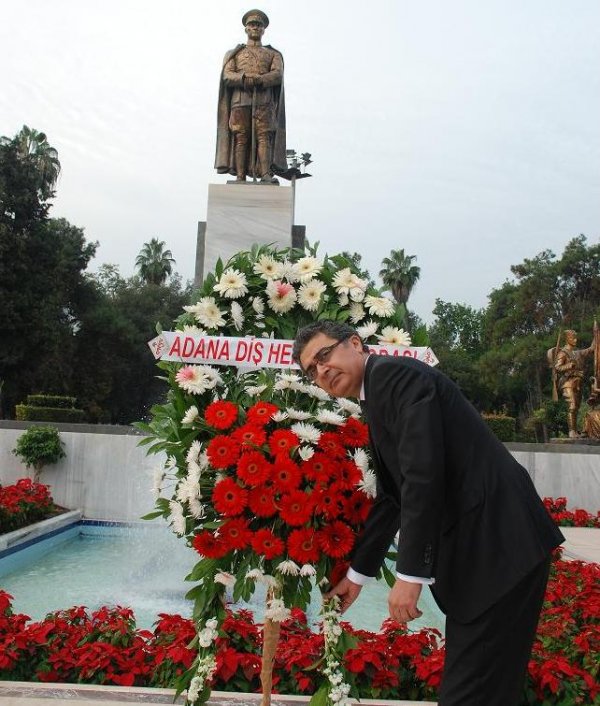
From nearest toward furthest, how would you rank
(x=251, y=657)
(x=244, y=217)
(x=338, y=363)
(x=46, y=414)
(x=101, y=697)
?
1. (x=338, y=363)
2. (x=101, y=697)
3. (x=251, y=657)
4. (x=244, y=217)
5. (x=46, y=414)

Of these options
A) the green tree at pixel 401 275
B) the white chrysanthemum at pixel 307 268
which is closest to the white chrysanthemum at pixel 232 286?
the white chrysanthemum at pixel 307 268

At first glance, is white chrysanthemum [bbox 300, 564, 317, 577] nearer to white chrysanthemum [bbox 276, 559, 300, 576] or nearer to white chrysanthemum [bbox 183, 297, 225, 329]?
white chrysanthemum [bbox 276, 559, 300, 576]

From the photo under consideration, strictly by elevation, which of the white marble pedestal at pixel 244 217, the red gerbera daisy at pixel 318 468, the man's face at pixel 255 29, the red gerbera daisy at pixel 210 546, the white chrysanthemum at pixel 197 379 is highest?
the man's face at pixel 255 29

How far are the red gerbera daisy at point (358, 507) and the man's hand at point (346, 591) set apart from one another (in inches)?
8.7

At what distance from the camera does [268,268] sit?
3381 mm

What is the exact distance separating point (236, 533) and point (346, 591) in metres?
0.46

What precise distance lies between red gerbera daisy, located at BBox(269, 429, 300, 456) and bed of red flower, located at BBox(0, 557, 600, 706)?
3.59 feet

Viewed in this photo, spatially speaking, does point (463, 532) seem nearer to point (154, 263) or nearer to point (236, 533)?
point (236, 533)

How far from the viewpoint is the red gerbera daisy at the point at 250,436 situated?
270cm

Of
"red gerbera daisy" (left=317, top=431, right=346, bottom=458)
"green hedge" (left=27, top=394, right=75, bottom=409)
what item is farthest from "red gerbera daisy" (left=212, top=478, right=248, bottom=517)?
"green hedge" (left=27, top=394, right=75, bottom=409)

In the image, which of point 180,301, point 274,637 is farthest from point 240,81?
point 180,301

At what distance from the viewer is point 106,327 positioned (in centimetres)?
3219

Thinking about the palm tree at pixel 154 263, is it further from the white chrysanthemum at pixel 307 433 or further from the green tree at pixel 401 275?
the white chrysanthemum at pixel 307 433

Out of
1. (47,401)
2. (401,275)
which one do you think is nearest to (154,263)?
(401,275)
